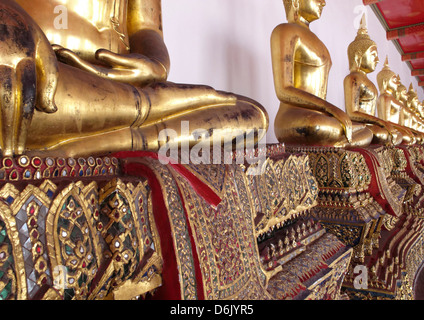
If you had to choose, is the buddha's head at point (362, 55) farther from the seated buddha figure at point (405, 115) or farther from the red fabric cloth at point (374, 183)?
the seated buddha figure at point (405, 115)

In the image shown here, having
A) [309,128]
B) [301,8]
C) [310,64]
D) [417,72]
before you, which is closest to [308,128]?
[309,128]

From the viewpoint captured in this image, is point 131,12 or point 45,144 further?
point 131,12

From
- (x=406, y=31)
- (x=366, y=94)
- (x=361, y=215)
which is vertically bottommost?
(x=361, y=215)

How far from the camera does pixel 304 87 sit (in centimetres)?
160

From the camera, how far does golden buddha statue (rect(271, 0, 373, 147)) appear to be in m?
1.36

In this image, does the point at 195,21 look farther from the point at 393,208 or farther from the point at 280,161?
the point at 393,208

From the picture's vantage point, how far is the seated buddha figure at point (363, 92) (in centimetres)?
193

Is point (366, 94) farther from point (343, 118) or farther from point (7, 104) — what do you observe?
point (7, 104)

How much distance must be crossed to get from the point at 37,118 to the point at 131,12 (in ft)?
2.02

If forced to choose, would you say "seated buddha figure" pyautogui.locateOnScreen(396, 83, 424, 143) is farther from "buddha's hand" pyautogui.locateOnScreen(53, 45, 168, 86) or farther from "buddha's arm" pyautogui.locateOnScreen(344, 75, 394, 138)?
"buddha's hand" pyautogui.locateOnScreen(53, 45, 168, 86)

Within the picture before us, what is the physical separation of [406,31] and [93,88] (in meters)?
5.37

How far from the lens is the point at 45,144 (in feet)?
1.95

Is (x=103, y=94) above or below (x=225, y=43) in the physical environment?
below
